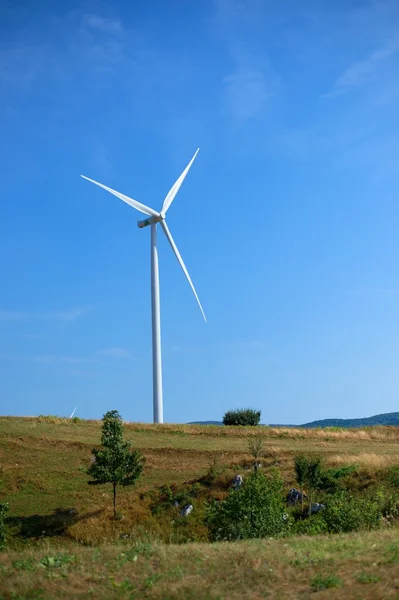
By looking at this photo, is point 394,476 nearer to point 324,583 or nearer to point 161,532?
point 161,532

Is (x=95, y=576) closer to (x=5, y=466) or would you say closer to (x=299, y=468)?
(x=299, y=468)

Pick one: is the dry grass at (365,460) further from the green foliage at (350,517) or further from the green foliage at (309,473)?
the green foliage at (350,517)

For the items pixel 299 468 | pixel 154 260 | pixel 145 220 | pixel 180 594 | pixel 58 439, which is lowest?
pixel 180 594

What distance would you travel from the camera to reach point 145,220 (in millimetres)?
80688

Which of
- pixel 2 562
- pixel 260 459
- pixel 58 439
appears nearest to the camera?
pixel 2 562

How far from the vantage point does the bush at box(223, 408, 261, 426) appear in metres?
91.1

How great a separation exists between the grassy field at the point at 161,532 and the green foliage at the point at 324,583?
0.09 ft

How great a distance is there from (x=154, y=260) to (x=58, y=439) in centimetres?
2324

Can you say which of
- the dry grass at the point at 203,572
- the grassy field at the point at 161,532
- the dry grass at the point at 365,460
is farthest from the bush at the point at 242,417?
the dry grass at the point at 203,572

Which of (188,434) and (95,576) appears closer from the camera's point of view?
(95,576)

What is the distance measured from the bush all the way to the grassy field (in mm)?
13634

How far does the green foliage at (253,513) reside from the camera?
29.4 metres

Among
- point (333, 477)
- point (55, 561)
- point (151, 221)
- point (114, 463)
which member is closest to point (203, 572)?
point (55, 561)

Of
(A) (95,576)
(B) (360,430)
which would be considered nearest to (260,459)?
(B) (360,430)
